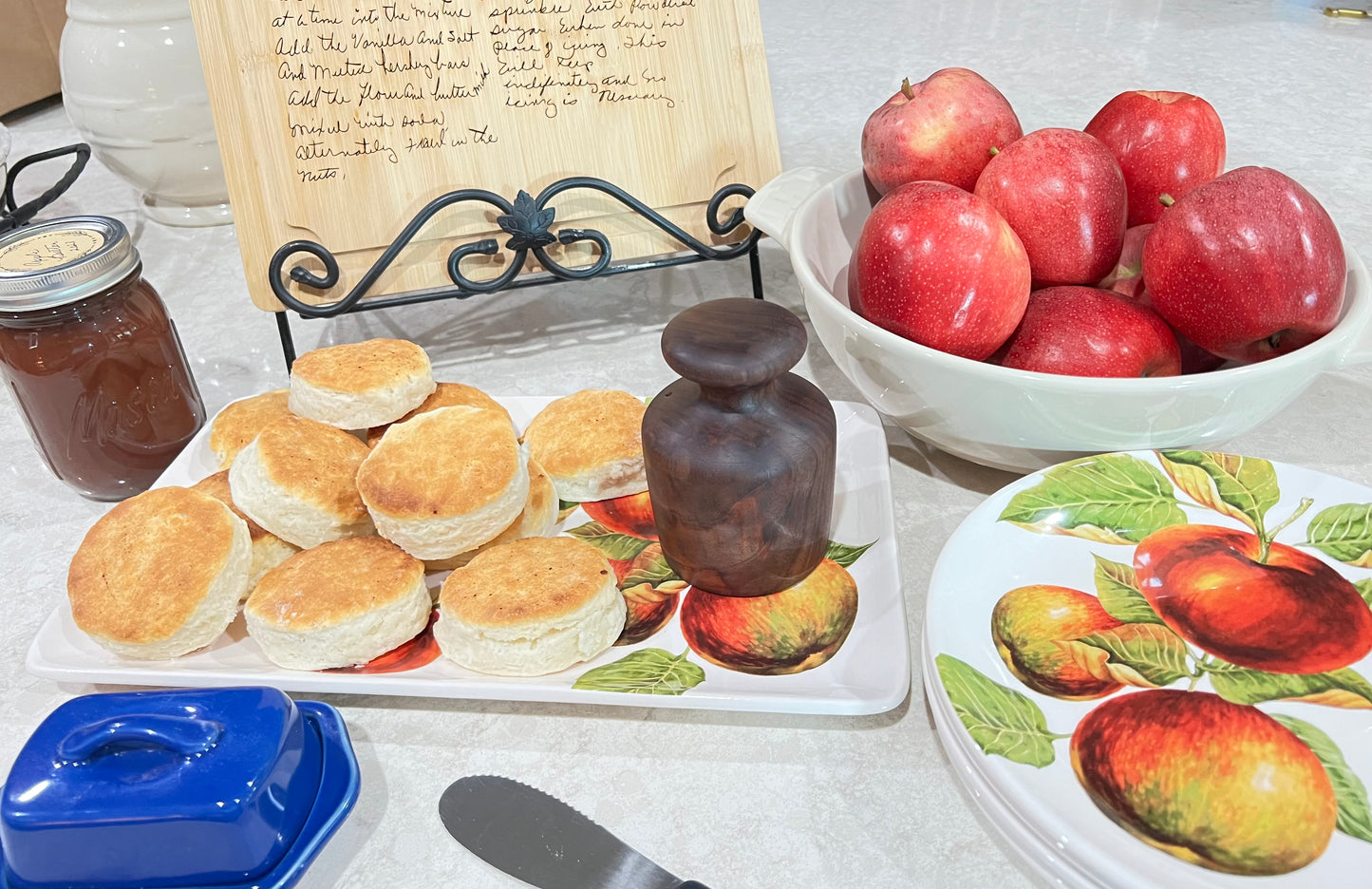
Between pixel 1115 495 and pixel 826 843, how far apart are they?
265mm

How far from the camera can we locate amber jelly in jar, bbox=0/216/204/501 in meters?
0.68

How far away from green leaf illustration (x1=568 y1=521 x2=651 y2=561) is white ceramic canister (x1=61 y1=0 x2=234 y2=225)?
701 millimetres

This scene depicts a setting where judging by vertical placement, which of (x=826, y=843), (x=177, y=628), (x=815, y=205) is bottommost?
(x=826, y=843)

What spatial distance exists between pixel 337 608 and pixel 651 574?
185 millimetres

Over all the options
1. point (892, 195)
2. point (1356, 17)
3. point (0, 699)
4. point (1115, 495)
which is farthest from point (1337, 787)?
point (1356, 17)

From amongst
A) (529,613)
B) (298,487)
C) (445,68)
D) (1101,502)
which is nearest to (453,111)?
(445,68)

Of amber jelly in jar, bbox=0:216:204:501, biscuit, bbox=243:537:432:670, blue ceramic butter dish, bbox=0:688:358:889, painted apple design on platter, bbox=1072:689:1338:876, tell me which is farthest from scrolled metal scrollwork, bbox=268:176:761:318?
painted apple design on platter, bbox=1072:689:1338:876

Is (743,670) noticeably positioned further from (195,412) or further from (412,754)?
(195,412)

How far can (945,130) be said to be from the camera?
75 centimetres

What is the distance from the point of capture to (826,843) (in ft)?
1.64

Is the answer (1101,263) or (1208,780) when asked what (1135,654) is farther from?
(1101,263)

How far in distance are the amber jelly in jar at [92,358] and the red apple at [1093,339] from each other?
600mm

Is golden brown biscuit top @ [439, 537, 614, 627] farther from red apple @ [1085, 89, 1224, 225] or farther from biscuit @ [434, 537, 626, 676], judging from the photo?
red apple @ [1085, 89, 1224, 225]

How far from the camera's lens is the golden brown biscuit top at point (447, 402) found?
689mm
